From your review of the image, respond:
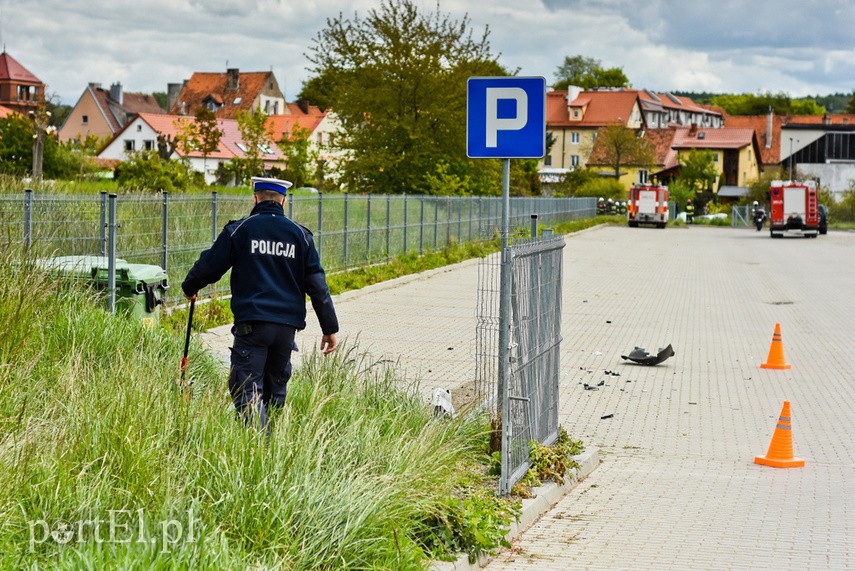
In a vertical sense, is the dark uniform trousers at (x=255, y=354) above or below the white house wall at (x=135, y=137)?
below

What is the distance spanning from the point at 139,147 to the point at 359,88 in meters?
58.0

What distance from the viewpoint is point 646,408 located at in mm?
11812

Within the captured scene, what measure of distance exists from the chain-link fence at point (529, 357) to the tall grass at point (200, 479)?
377 mm

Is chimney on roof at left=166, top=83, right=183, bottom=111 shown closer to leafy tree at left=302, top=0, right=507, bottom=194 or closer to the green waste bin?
leafy tree at left=302, top=0, right=507, bottom=194

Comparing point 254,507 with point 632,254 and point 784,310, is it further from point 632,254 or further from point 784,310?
point 632,254

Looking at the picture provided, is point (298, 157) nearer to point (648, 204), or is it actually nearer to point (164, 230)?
point (648, 204)

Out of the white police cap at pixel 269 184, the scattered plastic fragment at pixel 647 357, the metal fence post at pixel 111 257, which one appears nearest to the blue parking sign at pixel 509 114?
the white police cap at pixel 269 184

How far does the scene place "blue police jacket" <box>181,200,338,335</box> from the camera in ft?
23.7

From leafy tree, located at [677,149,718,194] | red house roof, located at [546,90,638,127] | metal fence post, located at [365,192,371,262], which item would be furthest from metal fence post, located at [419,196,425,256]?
red house roof, located at [546,90,638,127]

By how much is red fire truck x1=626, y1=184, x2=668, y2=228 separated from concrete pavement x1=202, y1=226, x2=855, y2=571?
38.4m

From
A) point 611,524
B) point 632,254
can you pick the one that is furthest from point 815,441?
point 632,254

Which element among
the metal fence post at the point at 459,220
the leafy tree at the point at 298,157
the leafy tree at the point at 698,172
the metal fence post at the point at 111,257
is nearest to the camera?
the metal fence post at the point at 111,257

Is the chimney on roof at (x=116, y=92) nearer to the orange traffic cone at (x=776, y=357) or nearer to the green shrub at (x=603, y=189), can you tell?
the green shrub at (x=603, y=189)

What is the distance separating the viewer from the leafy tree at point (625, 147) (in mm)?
97875
